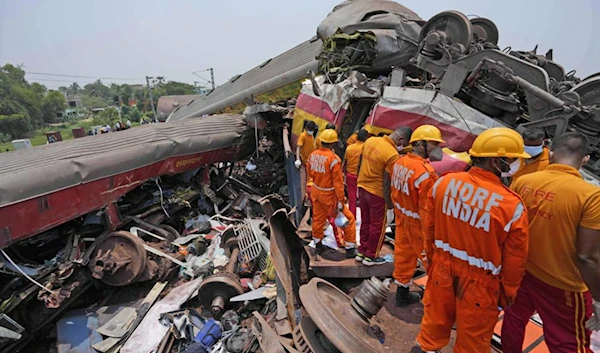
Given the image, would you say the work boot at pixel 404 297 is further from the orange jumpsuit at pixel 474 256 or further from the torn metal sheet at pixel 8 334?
the torn metal sheet at pixel 8 334

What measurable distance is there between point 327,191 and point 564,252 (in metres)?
2.36

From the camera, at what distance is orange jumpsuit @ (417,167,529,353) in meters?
1.77

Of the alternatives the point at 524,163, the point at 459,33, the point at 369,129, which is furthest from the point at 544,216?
the point at 459,33

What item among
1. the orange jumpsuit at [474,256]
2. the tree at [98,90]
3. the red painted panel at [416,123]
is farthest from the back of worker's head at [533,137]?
the tree at [98,90]

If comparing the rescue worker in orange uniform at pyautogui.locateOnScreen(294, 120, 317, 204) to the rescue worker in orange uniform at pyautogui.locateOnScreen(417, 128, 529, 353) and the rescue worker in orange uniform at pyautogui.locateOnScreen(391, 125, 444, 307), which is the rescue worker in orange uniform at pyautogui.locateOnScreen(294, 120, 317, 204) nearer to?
the rescue worker in orange uniform at pyautogui.locateOnScreen(391, 125, 444, 307)

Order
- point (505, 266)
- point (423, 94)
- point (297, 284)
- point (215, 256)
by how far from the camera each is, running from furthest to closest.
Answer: point (215, 256) < point (423, 94) < point (297, 284) < point (505, 266)

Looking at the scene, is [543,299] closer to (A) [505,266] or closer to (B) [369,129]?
(A) [505,266]

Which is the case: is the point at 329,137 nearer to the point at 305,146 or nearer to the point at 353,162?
the point at 353,162

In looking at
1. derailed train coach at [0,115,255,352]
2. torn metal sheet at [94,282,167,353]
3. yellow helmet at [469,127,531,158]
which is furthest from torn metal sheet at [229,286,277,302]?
yellow helmet at [469,127,531,158]

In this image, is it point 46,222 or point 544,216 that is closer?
point 544,216

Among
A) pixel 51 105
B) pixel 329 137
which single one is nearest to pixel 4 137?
pixel 51 105

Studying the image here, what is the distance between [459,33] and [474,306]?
4.62 meters

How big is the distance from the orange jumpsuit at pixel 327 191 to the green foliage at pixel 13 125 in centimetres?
4450

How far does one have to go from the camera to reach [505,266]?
1.83m
